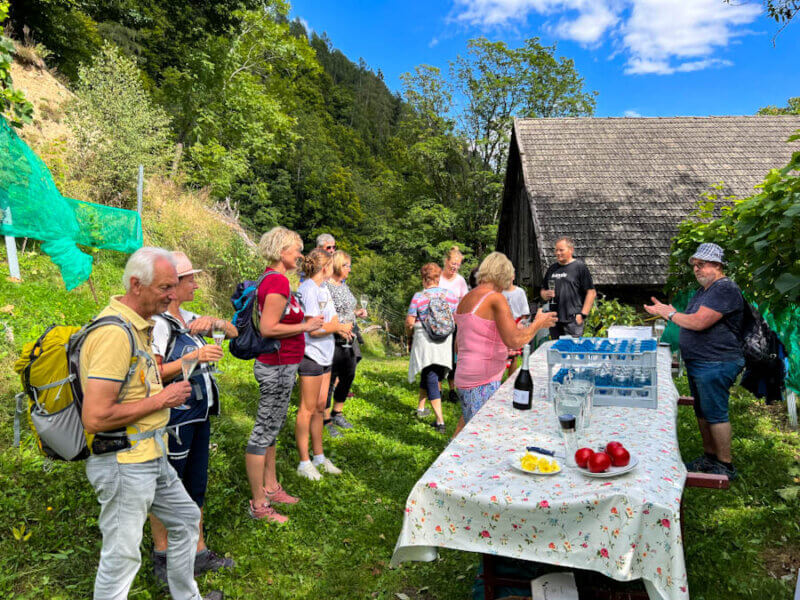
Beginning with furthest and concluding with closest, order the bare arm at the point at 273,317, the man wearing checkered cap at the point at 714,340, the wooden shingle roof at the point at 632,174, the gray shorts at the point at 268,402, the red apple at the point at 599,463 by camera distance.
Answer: the wooden shingle roof at the point at 632,174 < the man wearing checkered cap at the point at 714,340 < the gray shorts at the point at 268,402 < the bare arm at the point at 273,317 < the red apple at the point at 599,463

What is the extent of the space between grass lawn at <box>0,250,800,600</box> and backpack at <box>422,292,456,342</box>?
46.1 inches

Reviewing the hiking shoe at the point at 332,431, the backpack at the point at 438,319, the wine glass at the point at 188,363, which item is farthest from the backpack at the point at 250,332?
the backpack at the point at 438,319

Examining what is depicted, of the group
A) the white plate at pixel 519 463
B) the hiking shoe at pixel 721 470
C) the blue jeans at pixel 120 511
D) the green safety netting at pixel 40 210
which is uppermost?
the green safety netting at pixel 40 210

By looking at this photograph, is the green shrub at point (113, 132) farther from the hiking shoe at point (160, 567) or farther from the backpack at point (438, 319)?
the hiking shoe at point (160, 567)

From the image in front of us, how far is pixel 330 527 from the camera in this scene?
3.82 metres

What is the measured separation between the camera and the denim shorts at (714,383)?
13.7 ft

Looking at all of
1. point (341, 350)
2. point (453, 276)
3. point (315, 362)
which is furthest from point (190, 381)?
point (453, 276)

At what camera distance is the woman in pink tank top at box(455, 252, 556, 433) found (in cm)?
362

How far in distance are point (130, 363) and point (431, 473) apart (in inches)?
51.2

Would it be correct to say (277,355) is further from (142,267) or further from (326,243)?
(326,243)

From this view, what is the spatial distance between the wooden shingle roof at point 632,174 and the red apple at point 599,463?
9.06 metres

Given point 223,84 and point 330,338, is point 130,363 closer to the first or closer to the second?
point 330,338

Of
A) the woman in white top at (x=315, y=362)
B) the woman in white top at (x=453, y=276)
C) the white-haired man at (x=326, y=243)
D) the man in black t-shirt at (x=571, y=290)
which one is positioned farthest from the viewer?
the man in black t-shirt at (x=571, y=290)

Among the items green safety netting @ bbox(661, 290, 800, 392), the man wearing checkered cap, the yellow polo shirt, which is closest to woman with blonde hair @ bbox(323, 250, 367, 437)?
the yellow polo shirt
